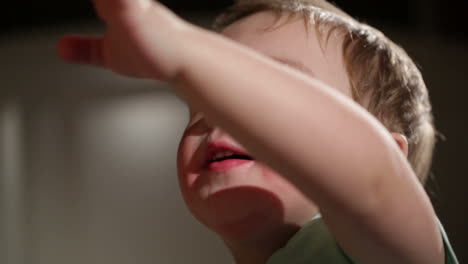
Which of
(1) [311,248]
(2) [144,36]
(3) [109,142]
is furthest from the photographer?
(3) [109,142]

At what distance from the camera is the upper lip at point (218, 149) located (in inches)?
16.3

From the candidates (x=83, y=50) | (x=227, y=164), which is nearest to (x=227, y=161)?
(x=227, y=164)

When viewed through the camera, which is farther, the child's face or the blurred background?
the blurred background

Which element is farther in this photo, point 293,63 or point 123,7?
point 293,63

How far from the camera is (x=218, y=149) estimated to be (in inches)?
16.6

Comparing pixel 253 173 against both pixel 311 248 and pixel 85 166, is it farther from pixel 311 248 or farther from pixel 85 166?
pixel 85 166

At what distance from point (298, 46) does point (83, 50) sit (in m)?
0.18

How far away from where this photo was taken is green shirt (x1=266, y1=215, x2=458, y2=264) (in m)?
0.38

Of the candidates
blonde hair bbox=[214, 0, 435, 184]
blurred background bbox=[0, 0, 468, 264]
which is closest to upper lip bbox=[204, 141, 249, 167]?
blonde hair bbox=[214, 0, 435, 184]

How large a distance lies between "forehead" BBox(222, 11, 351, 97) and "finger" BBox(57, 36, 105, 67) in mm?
155

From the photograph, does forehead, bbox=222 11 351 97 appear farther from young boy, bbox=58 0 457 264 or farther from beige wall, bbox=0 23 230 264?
beige wall, bbox=0 23 230 264

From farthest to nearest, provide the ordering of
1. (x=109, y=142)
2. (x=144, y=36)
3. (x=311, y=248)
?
(x=109, y=142) → (x=311, y=248) → (x=144, y=36)

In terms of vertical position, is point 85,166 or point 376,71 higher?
point 376,71

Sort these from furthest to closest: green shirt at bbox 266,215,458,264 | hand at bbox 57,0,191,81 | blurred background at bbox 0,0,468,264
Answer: blurred background at bbox 0,0,468,264, green shirt at bbox 266,215,458,264, hand at bbox 57,0,191,81
